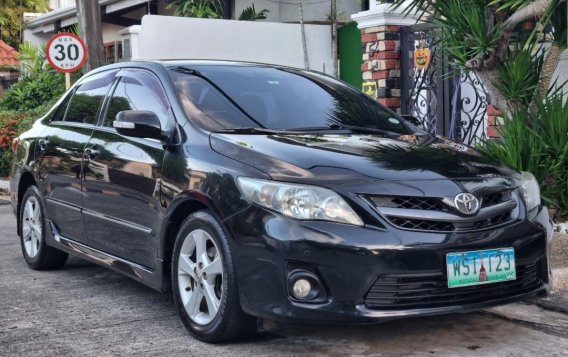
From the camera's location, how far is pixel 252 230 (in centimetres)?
427

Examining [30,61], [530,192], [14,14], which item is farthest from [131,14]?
[530,192]

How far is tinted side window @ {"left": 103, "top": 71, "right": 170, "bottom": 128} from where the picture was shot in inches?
213

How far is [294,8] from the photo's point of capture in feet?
61.7

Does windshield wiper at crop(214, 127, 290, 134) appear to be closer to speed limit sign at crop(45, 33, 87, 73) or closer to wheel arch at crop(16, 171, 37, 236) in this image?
wheel arch at crop(16, 171, 37, 236)

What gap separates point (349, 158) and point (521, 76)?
3.99 m

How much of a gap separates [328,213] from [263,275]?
43 centimetres

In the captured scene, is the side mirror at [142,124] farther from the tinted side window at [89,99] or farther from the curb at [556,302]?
the curb at [556,302]

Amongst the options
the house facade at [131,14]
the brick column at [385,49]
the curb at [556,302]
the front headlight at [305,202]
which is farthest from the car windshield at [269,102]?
the house facade at [131,14]

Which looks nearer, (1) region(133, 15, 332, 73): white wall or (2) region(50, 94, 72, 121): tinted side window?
(2) region(50, 94, 72, 121): tinted side window

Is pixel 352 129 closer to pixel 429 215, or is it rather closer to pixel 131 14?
pixel 429 215

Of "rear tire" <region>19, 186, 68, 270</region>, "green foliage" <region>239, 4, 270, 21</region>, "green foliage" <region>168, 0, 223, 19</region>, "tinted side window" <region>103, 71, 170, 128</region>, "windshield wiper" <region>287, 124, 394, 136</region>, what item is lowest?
"rear tire" <region>19, 186, 68, 270</region>

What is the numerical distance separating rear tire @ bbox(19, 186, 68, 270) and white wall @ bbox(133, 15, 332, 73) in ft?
24.9

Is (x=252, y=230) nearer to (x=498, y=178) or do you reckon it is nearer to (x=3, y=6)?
(x=498, y=178)

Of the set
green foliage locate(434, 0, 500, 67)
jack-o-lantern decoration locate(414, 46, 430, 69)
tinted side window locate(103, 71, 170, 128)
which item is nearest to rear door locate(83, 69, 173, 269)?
tinted side window locate(103, 71, 170, 128)
